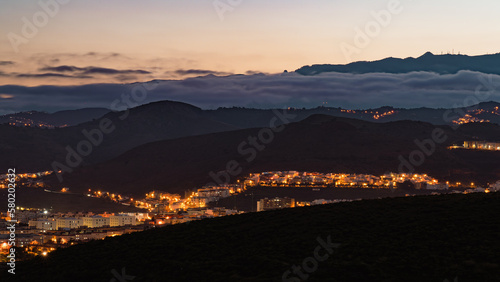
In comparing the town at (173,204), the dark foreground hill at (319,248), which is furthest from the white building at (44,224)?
the dark foreground hill at (319,248)

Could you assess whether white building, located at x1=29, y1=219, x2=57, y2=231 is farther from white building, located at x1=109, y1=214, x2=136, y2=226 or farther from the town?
white building, located at x1=109, y1=214, x2=136, y2=226

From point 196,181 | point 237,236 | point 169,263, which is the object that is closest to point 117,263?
point 169,263

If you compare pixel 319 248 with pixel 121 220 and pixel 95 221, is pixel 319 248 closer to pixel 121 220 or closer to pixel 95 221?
pixel 121 220

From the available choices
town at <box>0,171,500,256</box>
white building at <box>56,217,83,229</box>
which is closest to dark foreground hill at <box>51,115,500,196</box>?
town at <box>0,171,500,256</box>

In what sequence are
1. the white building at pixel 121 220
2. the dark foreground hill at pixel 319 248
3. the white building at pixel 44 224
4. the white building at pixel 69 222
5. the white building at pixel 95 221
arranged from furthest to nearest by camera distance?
the white building at pixel 95 221 < the white building at pixel 121 220 < the white building at pixel 69 222 < the white building at pixel 44 224 < the dark foreground hill at pixel 319 248

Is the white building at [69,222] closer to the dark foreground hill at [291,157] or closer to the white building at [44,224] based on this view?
the white building at [44,224]

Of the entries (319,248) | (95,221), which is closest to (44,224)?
(95,221)
